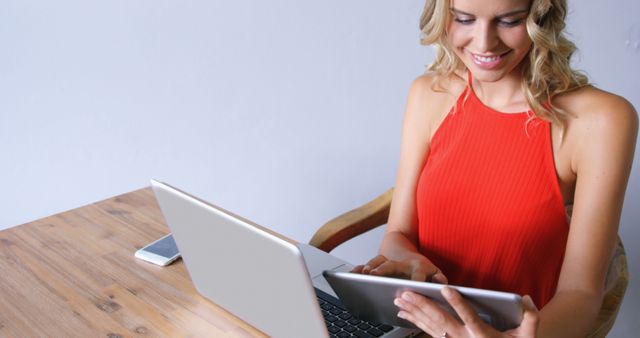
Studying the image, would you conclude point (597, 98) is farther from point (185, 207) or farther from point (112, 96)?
point (112, 96)

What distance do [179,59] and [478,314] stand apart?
2.19 meters

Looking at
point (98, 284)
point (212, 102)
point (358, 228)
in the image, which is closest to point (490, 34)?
point (358, 228)

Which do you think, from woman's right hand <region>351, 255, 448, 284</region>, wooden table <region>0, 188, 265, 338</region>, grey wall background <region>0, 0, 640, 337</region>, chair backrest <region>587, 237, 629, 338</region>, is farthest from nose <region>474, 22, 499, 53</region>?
grey wall background <region>0, 0, 640, 337</region>

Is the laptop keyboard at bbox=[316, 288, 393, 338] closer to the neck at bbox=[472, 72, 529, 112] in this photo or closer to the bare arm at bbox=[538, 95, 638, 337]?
the bare arm at bbox=[538, 95, 638, 337]

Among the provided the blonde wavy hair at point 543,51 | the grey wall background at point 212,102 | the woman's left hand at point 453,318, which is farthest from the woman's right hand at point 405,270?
the grey wall background at point 212,102

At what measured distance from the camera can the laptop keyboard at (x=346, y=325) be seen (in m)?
1.29

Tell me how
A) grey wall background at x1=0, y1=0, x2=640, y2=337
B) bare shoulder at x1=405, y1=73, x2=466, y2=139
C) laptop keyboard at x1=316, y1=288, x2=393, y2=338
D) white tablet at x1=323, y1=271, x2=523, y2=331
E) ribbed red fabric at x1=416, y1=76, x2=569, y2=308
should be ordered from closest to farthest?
white tablet at x1=323, y1=271, x2=523, y2=331 → laptop keyboard at x1=316, y1=288, x2=393, y2=338 → ribbed red fabric at x1=416, y1=76, x2=569, y2=308 → bare shoulder at x1=405, y1=73, x2=466, y2=139 → grey wall background at x1=0, y1=0, x2=640, y2=337

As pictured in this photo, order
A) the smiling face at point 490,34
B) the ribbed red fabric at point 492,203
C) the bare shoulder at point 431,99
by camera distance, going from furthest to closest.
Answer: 1. the bare shoulder at point 431,99
2. the ribbed red fabric at point 492,203
3. the smiling face at point 490,34

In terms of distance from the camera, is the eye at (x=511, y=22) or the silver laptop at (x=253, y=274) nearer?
the silver laptop at (x=253, y=274)

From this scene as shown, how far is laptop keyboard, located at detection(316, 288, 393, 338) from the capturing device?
1.29m

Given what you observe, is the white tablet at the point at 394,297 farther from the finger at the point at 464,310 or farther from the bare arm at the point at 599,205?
the bare arm at the point at 599,205

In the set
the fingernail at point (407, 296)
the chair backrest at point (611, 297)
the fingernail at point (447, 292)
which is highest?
the fingernail at point (447, 292)

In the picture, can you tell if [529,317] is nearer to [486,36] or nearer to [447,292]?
[447,292]

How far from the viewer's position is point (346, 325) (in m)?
1.32
